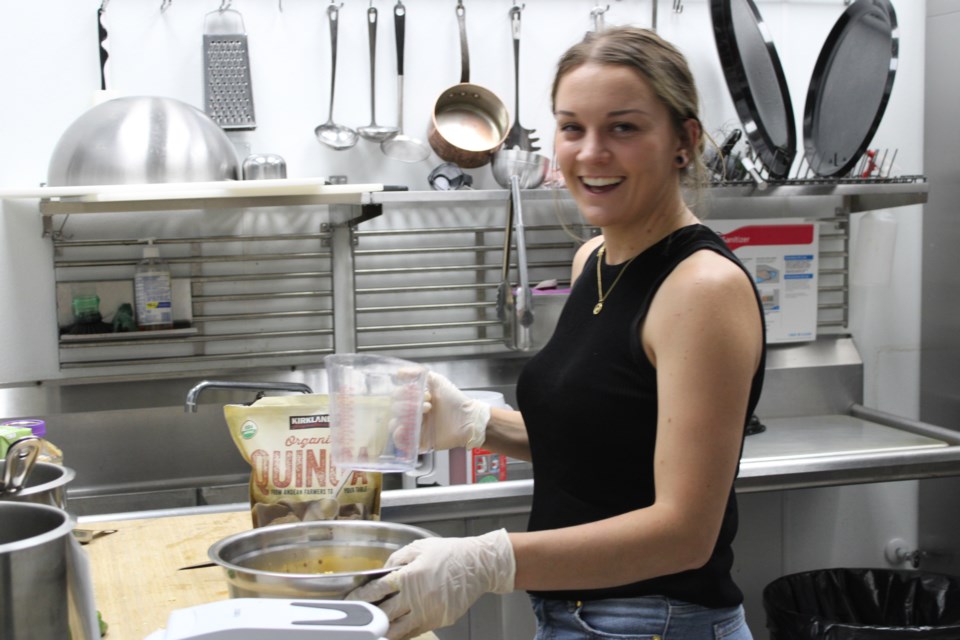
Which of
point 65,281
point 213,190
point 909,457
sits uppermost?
point 213,190

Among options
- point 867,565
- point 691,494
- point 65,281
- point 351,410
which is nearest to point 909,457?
point 867,565

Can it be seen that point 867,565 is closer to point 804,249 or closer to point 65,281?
point 804,249

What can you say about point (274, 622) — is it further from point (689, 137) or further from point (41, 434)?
point (41, 434)

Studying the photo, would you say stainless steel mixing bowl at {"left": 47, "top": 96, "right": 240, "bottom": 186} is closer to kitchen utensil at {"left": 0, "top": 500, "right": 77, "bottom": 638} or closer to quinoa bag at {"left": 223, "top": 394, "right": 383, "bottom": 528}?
quinoa bag at {"left": 223, "top": 394, "right": 383, "bottom": 528}

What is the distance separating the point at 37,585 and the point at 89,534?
1051 mm

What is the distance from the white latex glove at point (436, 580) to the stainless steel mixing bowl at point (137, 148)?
1.28 metres

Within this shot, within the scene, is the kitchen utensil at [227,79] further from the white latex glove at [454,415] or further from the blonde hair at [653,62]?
the blonde hair at [653,62]

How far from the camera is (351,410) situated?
46.8 inches

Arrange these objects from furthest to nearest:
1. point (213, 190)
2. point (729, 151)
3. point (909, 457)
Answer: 1. point (729, 151)
2. point (909, 457)
3. point (213, 190)

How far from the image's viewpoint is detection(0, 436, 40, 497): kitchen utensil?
0.77 metres

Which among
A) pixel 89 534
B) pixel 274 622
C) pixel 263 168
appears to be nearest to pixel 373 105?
pixel 263 168

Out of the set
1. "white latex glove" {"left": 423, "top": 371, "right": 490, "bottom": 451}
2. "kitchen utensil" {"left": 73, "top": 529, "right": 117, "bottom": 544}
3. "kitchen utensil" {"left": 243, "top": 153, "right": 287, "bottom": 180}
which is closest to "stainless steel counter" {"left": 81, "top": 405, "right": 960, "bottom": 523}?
"kitchen utensil" {"left": 73, "top": 529, "right": 117, "bottom": 544}

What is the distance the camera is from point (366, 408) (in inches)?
46.9

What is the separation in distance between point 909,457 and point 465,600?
171 cm
